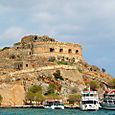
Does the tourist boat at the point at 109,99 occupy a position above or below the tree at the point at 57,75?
below

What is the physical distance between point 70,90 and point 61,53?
42.3 feet

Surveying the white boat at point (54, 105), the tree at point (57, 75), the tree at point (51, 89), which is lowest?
the white boat at point (54, 105)

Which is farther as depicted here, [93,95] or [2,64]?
[2,64]

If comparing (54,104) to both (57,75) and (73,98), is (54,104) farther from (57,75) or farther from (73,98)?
(57,75)

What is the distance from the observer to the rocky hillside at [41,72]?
279 ft

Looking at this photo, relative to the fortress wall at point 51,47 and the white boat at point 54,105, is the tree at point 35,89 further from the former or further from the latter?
the fortress wall at point 51,47

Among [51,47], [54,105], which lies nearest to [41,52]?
[51,47]

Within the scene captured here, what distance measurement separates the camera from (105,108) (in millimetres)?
83438

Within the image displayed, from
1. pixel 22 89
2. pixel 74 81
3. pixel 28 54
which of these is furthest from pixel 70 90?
pixel 28 54

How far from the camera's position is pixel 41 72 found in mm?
87750

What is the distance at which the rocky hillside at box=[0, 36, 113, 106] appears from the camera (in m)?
85.0

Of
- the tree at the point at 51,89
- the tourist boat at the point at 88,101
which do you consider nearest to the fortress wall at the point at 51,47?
the tree at the point at 51,89

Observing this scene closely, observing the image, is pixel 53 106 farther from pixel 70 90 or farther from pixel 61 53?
pixel 61 53

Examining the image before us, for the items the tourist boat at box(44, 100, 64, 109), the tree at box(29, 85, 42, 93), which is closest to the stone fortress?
the tree at box(29, 85, 42, 93)
